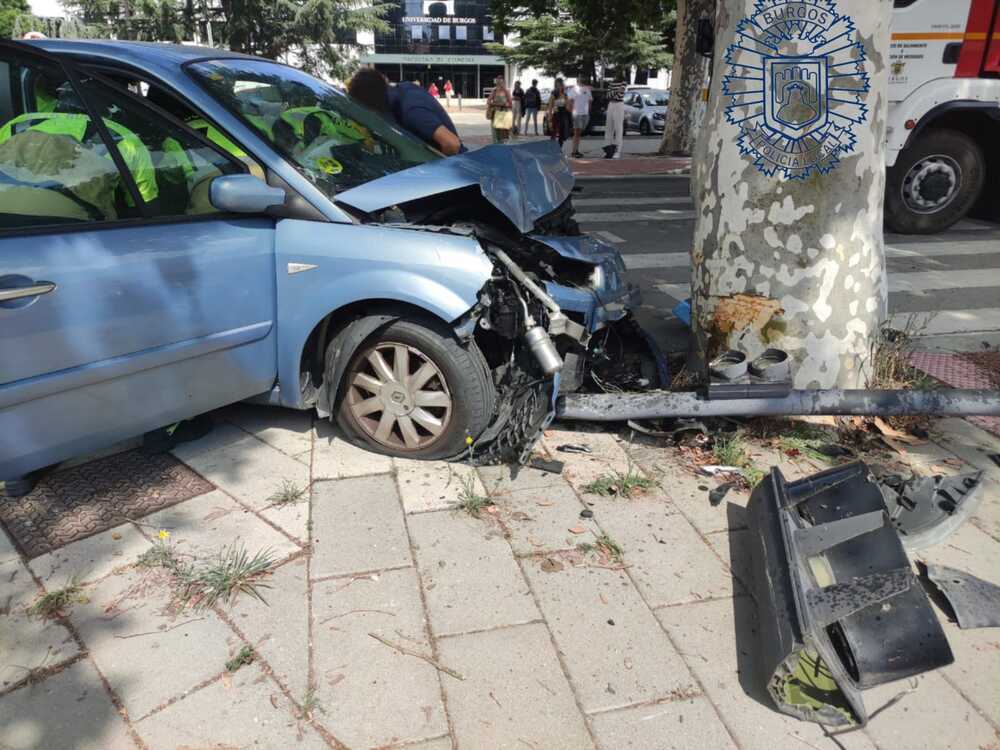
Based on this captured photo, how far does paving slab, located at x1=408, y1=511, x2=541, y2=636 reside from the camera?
2.61 meters

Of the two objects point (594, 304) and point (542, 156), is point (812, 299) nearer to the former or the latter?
point (594, 304)

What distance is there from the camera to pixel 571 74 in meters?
40.6

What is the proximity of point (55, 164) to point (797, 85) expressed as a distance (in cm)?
330

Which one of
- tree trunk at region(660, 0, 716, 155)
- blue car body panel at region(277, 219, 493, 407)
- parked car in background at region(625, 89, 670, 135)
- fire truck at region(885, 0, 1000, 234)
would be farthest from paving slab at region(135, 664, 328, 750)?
parked car in background at region(625, 89, 670, 135)

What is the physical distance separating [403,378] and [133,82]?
6.04ft

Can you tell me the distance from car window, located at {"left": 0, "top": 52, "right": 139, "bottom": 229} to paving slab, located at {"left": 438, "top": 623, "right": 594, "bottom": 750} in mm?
2184

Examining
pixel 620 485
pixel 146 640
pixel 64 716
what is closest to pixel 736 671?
pixel 620 485

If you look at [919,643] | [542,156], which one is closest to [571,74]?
[542,156]

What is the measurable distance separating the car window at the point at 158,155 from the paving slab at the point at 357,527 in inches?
53.7

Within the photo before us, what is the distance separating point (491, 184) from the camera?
11.6ft

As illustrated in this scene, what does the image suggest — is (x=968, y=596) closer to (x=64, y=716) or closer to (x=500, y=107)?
(x=64, y=716)

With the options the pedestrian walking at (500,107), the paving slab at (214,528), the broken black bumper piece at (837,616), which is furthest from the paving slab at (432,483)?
the pedestrian walking at (500,107)

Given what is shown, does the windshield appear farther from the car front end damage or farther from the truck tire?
the truck tire

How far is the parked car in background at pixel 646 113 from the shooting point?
25719mm
